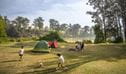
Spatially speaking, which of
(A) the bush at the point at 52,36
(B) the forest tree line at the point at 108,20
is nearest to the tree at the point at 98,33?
(B) the forest tree line at the point at 108,20

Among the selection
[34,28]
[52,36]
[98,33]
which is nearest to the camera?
[52,36]

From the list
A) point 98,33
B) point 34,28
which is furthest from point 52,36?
point 34,28

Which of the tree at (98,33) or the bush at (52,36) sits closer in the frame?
the bush at (52,36)

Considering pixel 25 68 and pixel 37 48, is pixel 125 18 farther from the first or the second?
pixel 25 68

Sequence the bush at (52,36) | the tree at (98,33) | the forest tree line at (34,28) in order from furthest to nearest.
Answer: the forest tree line at (34,28), the tree at (98,33), the bush at (52,36)

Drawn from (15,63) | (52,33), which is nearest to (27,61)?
(15,63)

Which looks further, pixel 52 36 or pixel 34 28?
pixel 34 28

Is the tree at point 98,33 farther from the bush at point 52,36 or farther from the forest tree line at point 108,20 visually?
the bush at point 52,36

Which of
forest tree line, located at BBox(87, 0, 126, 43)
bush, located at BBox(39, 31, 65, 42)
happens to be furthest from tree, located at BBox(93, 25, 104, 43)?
bush, located at BBox(39, 31, 65, 42)

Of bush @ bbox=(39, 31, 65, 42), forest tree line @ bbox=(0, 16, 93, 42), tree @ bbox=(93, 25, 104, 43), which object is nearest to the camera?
bush @ bbox=(39, 31, 65, 42)

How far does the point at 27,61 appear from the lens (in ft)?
82.8

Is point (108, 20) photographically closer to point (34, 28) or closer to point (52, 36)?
point (52, 36)

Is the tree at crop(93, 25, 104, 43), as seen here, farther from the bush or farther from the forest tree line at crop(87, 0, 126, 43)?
the bush

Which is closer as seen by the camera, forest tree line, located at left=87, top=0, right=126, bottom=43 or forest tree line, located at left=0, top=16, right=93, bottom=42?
forest tree line, located at left=87, top=0, right=126, bottom=43
